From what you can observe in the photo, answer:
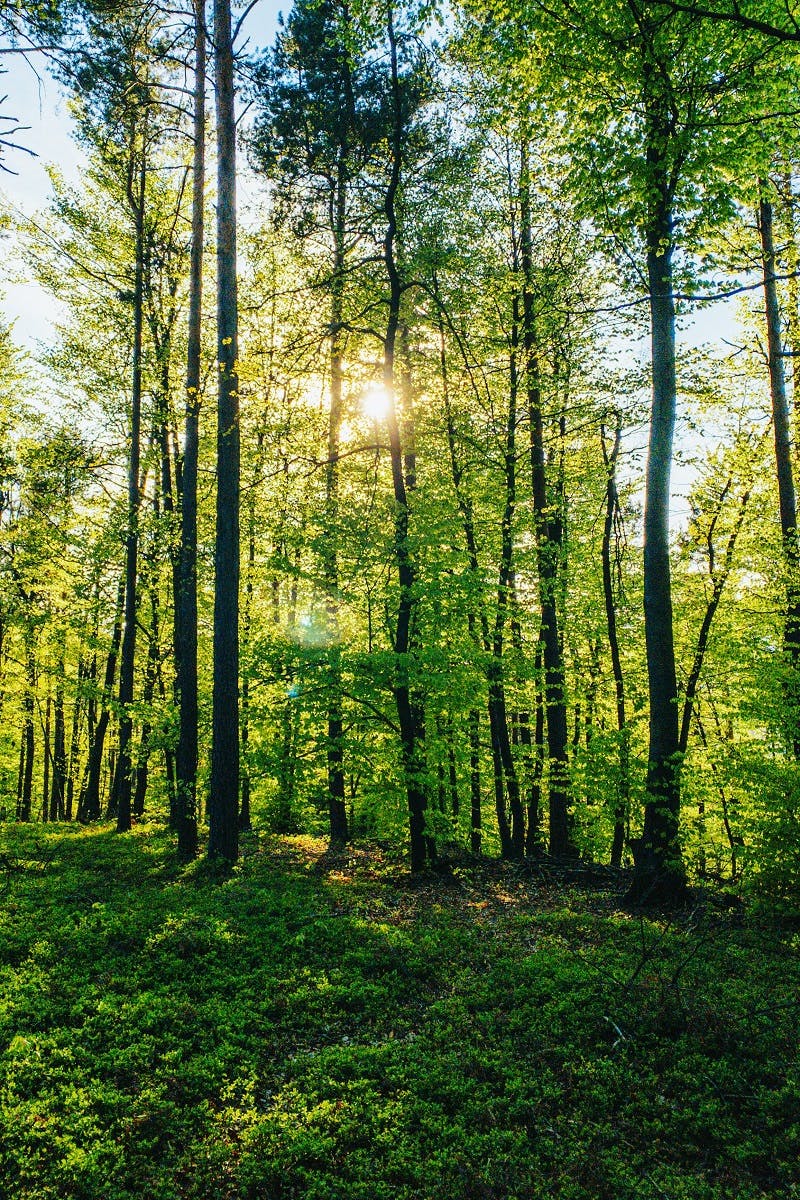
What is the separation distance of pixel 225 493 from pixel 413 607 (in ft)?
12.0

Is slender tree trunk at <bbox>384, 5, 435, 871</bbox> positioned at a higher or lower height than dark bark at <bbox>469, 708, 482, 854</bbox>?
higher

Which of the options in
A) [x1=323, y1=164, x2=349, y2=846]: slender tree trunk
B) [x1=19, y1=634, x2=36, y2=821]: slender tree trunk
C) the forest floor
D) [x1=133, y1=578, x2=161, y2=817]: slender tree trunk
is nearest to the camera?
the forest floor

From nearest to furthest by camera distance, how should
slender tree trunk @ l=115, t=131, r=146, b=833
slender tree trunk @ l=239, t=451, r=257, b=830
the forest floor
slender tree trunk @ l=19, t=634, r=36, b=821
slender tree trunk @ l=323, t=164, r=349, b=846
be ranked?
1. the forest floor
2. slender tree trunk @ l=323, t=164, r=349, b=846
3. slender tree trunk @ l=239, t=451, r=257, b=830
4. slender tree trunk @ l=115, t=131, r=146, b=833
5. slender tree trunk @ l=19, t=634, r=36, b=821

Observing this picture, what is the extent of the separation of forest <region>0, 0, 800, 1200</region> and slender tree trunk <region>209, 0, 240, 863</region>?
0.21 feet

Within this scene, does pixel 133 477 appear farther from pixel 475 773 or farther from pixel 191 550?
pixel 475 773

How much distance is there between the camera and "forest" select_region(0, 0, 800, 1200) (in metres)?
4.34

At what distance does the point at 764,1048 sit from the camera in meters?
4.83

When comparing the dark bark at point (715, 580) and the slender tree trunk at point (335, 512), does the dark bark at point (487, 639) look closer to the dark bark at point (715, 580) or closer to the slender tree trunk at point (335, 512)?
the slender tree trunk at point (335, 512)

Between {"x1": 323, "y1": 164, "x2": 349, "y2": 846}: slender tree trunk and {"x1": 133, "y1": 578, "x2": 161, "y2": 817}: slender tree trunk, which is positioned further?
{"x1": 133, "y1": 578, "x2": 161, "y2": 817}: slender tree trunk

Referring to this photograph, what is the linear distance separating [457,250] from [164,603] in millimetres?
12166

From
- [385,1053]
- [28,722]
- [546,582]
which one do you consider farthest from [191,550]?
[28,722]

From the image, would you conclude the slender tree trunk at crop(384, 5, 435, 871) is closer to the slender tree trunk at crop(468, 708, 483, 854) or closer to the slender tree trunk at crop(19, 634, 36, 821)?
the slender tree trunk at crop(468, 708, 483, 854)

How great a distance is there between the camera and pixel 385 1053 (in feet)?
16.3

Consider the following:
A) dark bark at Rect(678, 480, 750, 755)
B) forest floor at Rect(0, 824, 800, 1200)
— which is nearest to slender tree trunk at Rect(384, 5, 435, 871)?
forest floor at Rect(0, 824, 800, 1200)
